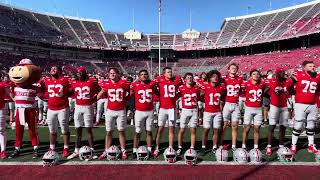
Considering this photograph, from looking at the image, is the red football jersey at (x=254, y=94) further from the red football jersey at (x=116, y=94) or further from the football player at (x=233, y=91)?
the red football jersey at (x=116, y=94)

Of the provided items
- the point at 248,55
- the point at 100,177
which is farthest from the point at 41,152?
the point at 248,55

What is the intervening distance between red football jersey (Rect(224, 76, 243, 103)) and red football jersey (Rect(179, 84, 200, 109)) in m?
0.84

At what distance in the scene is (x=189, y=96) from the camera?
23.3 ft

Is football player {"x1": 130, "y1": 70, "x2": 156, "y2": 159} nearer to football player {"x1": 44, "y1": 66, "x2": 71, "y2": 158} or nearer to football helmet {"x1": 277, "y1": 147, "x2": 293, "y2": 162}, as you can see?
football player {"x1": 44, "y1": 66, "x2": 71, "y2": 158}

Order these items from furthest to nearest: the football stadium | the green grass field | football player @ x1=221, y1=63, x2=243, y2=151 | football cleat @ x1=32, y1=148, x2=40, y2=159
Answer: football player @ x1=221, y1=63, x2=243, y2=151, football cleat @ x1=32, y1=148, x2=40, y2=159, the green grass field, the football stadium

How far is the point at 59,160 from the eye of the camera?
6746 mm

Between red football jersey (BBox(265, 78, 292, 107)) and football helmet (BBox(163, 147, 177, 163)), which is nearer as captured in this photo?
football helmet (BBox(163, 147, 177, 163))

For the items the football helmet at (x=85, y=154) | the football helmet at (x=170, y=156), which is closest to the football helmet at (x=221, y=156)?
the football helmet at (x=170, y=156)

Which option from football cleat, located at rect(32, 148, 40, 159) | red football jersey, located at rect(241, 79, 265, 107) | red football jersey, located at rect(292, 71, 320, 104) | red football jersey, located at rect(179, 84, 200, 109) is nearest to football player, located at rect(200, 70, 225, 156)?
red football jersey, located at rect(179, 84, 200, 109)

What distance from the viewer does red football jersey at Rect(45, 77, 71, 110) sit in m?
6.86

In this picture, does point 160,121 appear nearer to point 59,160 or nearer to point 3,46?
point 59,160

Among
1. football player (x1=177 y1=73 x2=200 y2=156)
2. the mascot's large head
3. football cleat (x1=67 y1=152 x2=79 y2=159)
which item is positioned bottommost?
football cleat (x1=67 y1=152 x2=79 y2=159)

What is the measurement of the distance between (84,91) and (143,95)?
1302 mm

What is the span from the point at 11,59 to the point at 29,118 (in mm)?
37023
